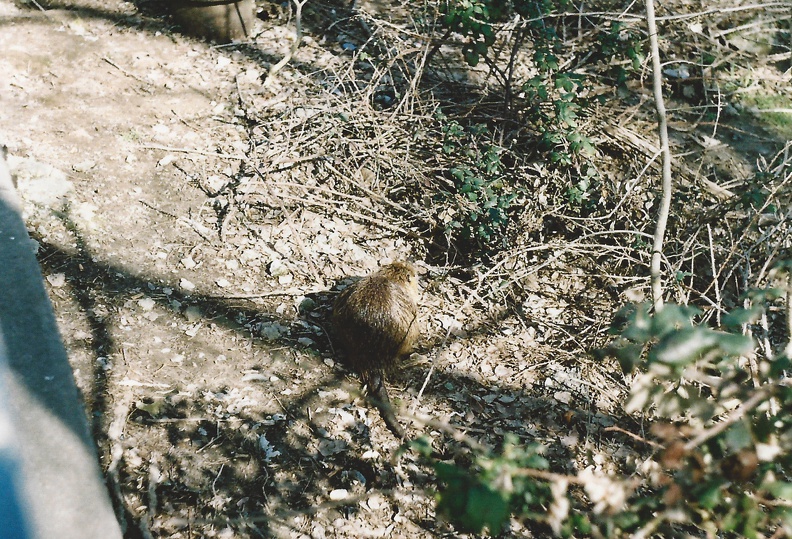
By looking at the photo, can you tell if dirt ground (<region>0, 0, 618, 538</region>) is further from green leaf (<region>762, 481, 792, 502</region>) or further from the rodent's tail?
green leaf (<region>762, 481, 792, 502</region>)

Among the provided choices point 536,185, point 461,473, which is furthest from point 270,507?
point 536,185

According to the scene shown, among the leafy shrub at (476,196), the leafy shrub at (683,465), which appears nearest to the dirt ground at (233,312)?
the leafy shrub at (476,196)

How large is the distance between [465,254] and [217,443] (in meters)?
2.31

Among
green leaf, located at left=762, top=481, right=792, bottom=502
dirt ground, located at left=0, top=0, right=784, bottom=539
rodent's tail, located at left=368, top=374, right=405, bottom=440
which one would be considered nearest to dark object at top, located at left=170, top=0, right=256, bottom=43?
dirt ground, located at left=0, top=0, right=784, bottom=539

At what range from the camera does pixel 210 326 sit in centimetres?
384

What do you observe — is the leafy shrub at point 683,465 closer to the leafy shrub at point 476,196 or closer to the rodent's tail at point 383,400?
the rodent's tail at point 383,400

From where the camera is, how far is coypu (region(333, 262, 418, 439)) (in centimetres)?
367

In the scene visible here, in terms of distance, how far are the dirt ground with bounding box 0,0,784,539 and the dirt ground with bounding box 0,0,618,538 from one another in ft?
0.04

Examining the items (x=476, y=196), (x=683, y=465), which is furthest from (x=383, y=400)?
(x=683, y=465)

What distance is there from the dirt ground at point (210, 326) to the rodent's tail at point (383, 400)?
76 mm

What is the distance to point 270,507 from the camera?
9.82ft

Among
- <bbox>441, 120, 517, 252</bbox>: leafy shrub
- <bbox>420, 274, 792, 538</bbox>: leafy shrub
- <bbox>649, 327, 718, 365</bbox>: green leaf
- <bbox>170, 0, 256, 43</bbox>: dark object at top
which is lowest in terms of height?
<bbox>441, 120, 517, 252</bbox>: leafy shrub

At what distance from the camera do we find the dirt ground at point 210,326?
308cm

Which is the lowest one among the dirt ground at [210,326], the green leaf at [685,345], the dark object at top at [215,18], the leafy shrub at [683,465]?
the dirt ground at [210,326]
